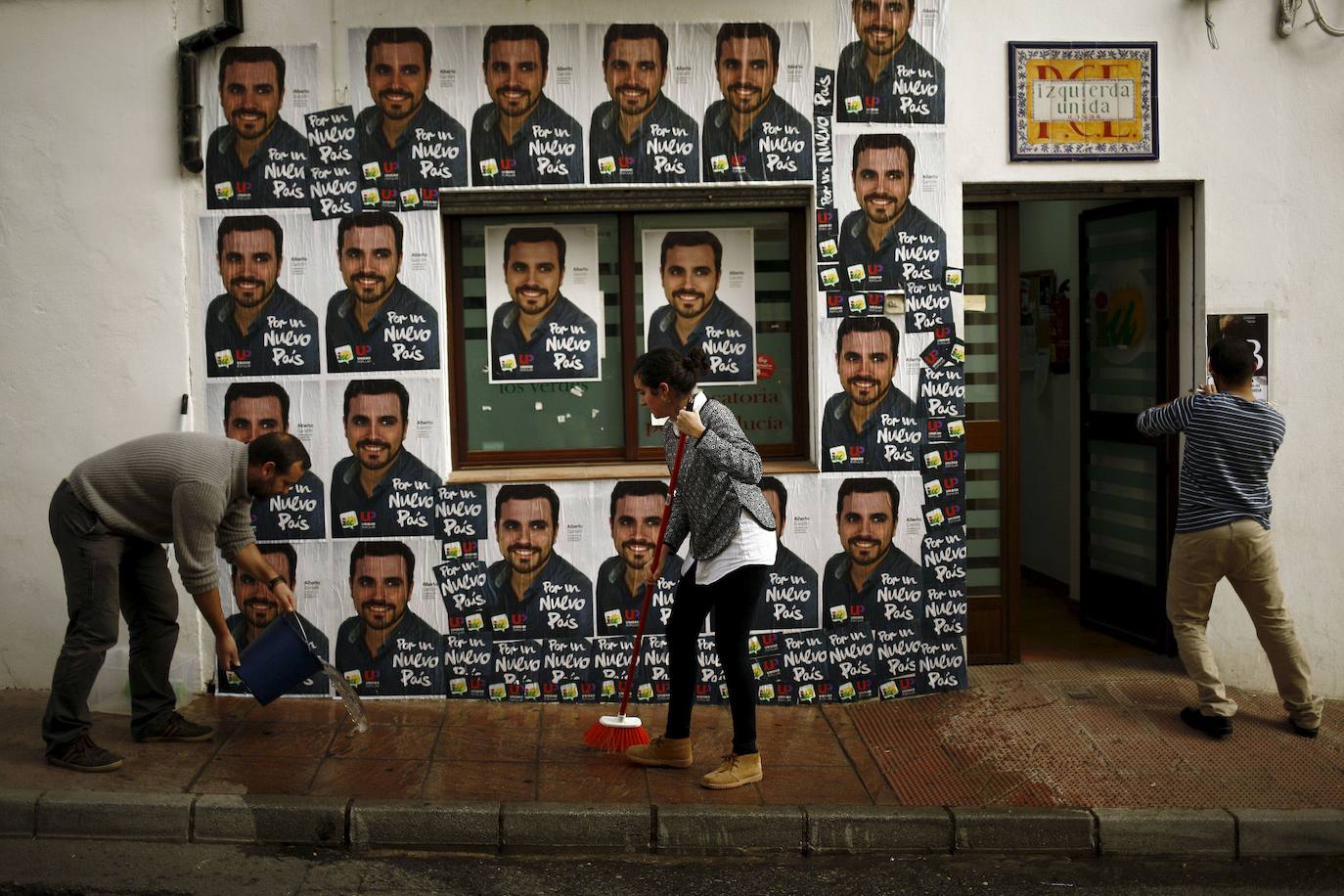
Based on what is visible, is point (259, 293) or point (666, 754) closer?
point (666, 754)

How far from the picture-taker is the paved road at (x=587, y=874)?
5535mm

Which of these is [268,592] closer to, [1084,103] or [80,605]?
[80,605]

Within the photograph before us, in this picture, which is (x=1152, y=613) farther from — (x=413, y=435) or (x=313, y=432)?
(x=313, y=432)

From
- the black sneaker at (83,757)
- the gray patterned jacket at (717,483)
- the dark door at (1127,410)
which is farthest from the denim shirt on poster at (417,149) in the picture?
the dark door at (1127,410)

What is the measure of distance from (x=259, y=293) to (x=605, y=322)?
6.26 feet

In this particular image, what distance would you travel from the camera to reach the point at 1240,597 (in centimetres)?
714

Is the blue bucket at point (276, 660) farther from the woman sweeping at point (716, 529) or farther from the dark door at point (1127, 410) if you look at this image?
the dark door at point (1127, 410)

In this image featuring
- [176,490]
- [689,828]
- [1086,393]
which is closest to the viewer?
[689,828]

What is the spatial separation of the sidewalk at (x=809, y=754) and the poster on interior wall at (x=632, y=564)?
509mm

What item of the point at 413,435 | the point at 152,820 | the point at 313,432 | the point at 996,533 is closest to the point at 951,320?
the point at 996,533

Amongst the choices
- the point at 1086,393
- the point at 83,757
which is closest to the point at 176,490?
the point at 83,757

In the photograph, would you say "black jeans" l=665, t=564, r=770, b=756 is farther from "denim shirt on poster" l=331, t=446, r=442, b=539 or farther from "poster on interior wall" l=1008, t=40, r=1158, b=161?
"poster on interior wall" l=1008, t=40, r=1158, b=161

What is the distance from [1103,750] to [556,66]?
4.59 metres

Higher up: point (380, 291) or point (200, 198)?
point (200, 198)
